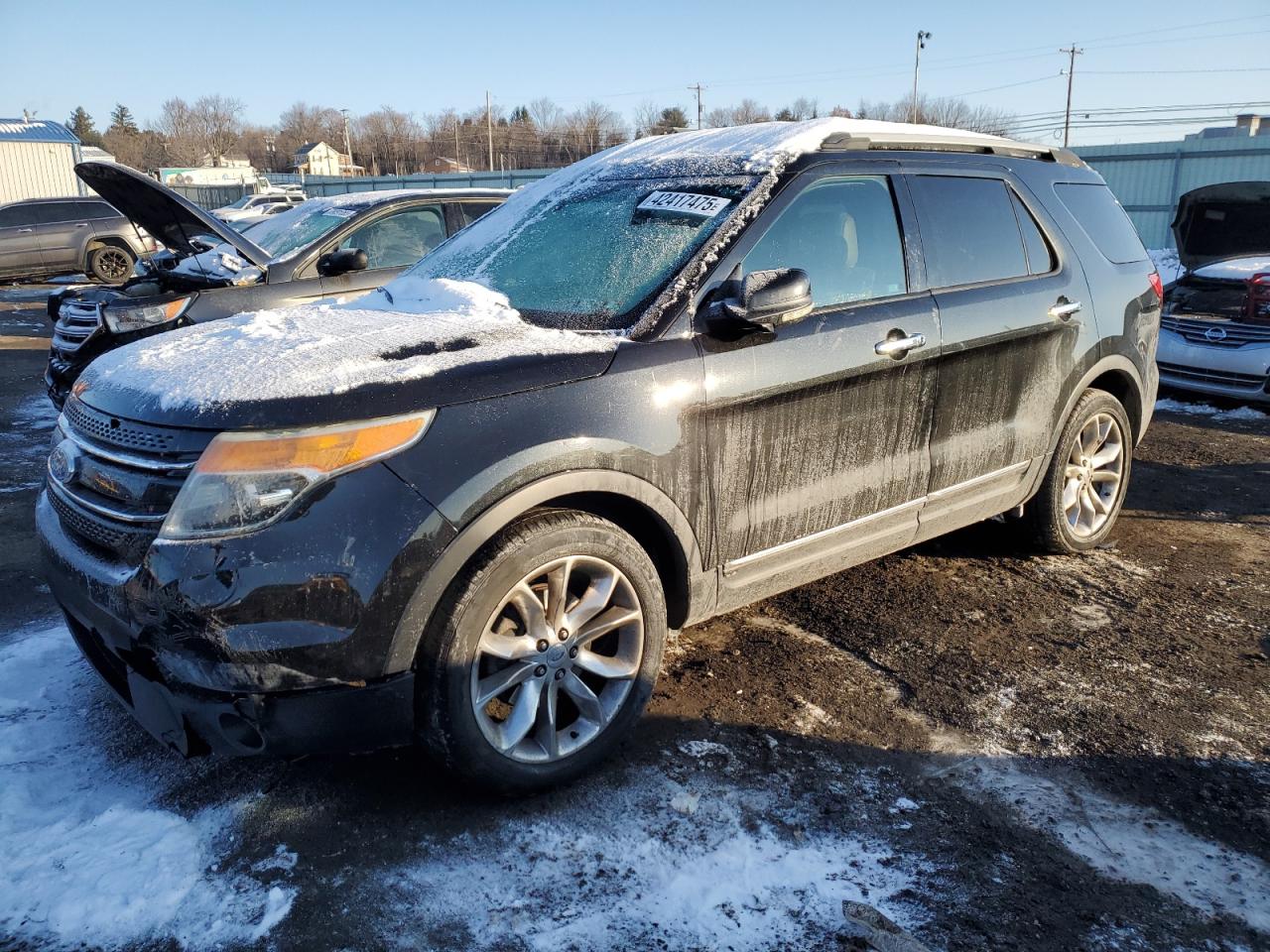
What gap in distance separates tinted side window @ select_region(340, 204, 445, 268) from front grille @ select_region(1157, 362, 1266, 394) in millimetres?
6360

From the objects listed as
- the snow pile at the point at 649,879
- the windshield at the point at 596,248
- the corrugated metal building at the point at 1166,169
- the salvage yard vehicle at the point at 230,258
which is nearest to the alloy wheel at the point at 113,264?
the salvage yard vehicle at the point at 230,258

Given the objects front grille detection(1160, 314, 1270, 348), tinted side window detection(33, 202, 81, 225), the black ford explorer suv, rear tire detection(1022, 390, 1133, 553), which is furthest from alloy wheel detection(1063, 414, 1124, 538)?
tinted side window detection(33, 202, 81, 225)

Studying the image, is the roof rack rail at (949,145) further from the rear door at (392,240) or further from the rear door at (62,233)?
the rear door at (62,233)

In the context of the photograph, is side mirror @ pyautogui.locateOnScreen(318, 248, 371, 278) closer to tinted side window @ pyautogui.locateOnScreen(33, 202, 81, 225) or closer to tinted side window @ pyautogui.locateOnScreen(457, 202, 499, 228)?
tinted side window @ pyautogui.locateOnScreen(457, 202, 499, 228)

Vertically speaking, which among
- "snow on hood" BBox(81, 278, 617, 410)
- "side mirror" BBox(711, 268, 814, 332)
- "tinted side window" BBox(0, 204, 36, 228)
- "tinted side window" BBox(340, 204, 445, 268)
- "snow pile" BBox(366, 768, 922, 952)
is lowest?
"snow pile" BBox(366, 768, 922, 952)

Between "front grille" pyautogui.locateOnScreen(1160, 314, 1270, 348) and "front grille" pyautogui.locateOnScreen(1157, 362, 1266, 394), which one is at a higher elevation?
"front grille" pyautogui.locateOnScreen(1160, 314, 1270, 348)

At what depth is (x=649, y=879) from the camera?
2.42 m

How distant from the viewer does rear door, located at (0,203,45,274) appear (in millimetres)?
18453

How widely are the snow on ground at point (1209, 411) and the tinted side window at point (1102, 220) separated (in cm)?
408

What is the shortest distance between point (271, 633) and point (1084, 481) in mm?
3908

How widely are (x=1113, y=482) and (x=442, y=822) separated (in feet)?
12.5

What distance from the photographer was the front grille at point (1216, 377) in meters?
7.77

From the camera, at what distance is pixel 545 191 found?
402 cm

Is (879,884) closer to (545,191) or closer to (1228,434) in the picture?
(545,191)
